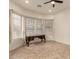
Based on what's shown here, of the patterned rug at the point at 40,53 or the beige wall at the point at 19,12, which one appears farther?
the beige wall at the point at 19,12

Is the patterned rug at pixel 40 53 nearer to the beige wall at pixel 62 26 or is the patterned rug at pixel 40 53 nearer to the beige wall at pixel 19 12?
the beige wall at pixel 19 12

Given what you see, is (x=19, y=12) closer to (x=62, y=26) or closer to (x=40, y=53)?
(x=40, y=53)

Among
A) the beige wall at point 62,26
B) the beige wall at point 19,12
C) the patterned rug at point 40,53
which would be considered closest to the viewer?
the patterned rug at point 40,53

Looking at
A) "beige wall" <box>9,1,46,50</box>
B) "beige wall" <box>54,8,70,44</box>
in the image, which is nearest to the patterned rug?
"beige wall" <box>9,1,46,50</box>

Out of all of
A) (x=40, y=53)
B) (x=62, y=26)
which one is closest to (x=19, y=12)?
(x=40, y=53)

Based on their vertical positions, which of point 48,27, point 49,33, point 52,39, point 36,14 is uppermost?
point 36,14

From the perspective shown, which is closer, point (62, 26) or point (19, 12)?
point (19, 12)

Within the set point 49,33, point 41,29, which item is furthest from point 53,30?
point 41,29

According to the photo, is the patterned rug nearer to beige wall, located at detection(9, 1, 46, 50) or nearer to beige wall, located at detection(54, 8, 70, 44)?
beige wall, located at detection(9, 1, 46, 50)

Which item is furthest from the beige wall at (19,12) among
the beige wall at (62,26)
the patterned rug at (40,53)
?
the beige wall at (62,26)
